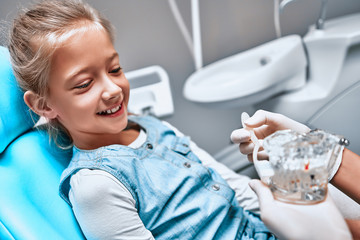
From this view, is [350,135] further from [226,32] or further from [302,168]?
[226,32]

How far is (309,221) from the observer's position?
0.28 m

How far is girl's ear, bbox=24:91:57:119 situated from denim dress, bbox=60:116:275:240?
0.10m

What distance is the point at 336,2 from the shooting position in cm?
67

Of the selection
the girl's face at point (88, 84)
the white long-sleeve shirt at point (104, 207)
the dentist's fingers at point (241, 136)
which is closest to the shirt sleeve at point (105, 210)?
the white long-sleeve shirt at point (104, 207)

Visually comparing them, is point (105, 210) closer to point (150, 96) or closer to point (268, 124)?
point (268, 124)

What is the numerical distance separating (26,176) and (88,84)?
0.24 meters

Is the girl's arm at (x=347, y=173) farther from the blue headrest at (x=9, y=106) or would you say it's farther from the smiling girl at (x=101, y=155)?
the blue headrest at (x=9, y=106)

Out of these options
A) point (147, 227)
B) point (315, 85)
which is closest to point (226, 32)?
point (315, 85)

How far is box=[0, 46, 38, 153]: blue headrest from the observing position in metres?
0.59

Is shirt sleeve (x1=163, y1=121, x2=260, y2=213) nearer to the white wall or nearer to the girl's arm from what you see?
the white wall

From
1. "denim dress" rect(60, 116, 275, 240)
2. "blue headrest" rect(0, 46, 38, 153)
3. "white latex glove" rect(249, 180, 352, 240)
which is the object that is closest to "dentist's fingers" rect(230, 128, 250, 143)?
"white latex glove" rect(249, 180, 352, 240)

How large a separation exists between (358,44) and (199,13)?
0.71m

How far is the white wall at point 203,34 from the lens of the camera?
1.00 m

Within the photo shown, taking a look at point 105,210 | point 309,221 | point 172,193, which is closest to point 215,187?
point 172,193
